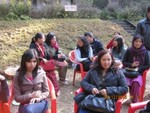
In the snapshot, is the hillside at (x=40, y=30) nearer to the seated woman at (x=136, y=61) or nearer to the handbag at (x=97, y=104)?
the seated woman at (x=136, y=61)

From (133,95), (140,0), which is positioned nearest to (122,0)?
(140,0)

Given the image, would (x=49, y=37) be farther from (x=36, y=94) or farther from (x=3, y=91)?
(x=3, y=91)

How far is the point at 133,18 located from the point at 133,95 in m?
9.43

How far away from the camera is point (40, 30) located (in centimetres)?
939

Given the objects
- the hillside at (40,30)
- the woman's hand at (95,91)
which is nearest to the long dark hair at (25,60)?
the woman's hand at (95,91)

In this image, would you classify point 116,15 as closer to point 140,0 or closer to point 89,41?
point 140,0

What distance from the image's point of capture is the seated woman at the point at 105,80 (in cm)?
386

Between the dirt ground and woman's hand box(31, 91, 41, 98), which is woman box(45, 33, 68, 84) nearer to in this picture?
the dirt ground

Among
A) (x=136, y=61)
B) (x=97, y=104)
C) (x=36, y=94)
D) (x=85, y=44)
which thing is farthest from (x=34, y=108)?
(x=85, y=44)

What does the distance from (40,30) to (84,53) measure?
3.52 meters

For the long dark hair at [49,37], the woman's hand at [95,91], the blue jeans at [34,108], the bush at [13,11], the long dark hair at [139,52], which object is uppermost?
the bush at [13,11]

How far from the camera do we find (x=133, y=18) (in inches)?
553

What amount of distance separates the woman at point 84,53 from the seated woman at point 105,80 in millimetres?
2061

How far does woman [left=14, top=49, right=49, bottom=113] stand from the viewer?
3.80 m
